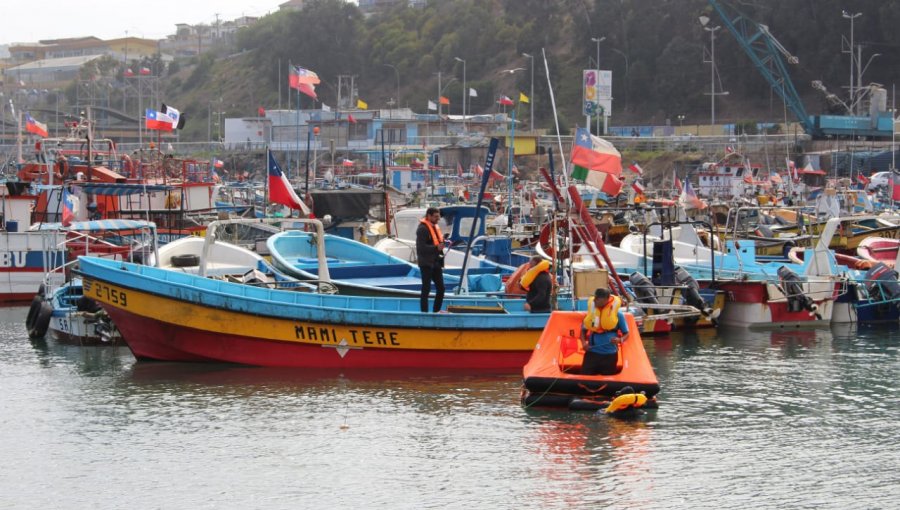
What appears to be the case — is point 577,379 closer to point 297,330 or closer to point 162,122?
point 297,330

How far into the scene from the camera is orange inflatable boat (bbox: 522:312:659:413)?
57.9 feet

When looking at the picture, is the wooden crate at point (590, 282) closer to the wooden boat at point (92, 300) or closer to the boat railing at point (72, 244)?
the wooden boat at point (92, 300)

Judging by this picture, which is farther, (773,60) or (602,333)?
(773,60)

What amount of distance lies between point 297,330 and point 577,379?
195 inches

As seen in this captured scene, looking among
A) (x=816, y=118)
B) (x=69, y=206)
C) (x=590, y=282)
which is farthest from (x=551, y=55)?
(x=590, y=282)

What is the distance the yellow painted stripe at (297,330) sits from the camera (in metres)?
20.1

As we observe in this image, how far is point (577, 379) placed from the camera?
58.6 feet

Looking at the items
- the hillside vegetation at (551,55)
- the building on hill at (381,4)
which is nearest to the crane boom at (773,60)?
the hillside vegetation at (551,55)

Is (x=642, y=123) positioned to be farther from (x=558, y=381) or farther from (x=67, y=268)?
(x=558, y=381)

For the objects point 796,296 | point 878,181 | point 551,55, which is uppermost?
point 551,55

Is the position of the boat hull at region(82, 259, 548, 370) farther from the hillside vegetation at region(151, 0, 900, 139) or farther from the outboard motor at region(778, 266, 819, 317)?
the hillside vegetation at region(151, 0, 900, 139)

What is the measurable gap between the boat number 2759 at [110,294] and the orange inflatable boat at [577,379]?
6.72 m

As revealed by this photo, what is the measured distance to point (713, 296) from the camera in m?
27.3

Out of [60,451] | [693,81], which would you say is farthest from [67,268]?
[693,81]
